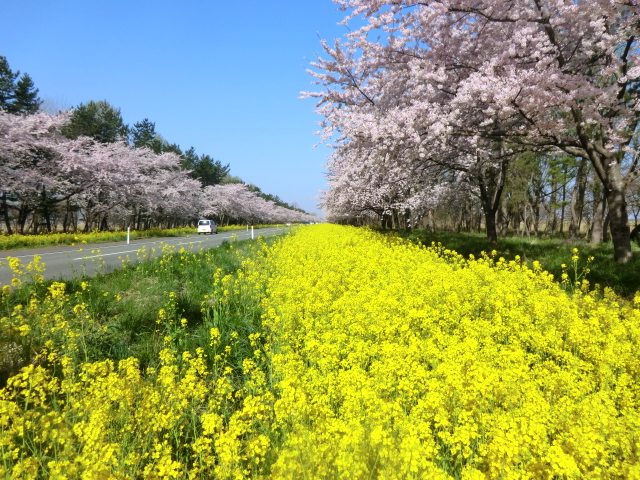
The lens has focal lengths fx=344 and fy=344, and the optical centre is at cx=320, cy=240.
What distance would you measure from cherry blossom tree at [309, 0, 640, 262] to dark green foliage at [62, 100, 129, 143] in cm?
3366

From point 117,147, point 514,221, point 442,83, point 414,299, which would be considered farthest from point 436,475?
point 514,221

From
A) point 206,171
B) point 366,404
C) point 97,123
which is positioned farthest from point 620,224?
point 206,171

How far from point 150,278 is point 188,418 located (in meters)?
5.22

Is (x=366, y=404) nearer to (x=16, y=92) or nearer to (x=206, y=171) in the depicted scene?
(x=16, y=92)

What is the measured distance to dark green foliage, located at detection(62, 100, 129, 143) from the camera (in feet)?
116

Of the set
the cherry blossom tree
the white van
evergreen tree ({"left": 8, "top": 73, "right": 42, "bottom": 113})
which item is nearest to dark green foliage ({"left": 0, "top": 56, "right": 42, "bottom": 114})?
evergreen tree ({"left": 8, "top": 73, "right": 42, "bottom": 113})

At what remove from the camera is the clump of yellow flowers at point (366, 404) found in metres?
1.93

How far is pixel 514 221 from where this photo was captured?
38.0 metres

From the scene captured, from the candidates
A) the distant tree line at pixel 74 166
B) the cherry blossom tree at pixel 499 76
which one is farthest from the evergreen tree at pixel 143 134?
the cherry blossom tree at pixel 499 76

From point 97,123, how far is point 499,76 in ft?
139

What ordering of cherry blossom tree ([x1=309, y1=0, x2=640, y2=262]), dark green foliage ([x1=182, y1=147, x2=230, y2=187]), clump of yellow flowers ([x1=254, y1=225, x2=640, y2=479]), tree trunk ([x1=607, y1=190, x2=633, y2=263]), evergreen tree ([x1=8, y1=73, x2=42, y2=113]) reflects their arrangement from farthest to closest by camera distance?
dark green foliage ([x1=182, y1=147, x2=230, y2=187]) → evergreen tree ([x1=8, y1=73, x2=42, y2=113]) → tree trunk ([x1=607, y1=190, x2=633, y2=263]) → cherry blossom tree ([x1=309, y1=0, x2=640, y2=262]) → clump of yellow flowers ([x1=254, y1=225, x2=640, y2=479])

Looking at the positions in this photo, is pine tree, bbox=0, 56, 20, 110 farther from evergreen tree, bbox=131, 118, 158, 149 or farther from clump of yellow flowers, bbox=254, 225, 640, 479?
clump of yellow flowers, bbox=254, 225, 640, 479

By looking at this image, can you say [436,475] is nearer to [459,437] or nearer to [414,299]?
[459,437]

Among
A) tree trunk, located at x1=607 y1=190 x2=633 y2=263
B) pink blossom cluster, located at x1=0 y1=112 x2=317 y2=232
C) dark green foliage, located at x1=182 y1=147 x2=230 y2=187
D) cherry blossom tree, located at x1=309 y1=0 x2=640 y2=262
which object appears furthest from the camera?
dark green foliage, located at x1=182 y1=147 x2=230 y2=187
